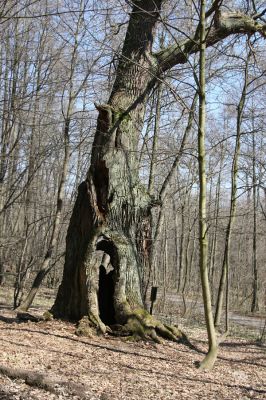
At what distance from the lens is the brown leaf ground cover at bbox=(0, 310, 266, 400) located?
4.68m

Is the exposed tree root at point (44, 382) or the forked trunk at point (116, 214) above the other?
the forked trunk at point (116, 214)

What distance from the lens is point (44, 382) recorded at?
4633 millimetres

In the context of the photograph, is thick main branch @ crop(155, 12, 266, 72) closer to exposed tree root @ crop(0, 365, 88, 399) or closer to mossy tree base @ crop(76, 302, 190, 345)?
mossy tree base @ crop(76, 302, 190, 345)

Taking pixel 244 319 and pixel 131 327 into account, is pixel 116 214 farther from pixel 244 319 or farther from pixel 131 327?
pixel 244 319

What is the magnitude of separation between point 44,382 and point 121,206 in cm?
393

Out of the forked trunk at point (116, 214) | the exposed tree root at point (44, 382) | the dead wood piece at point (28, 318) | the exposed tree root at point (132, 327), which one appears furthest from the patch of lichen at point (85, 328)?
the exposed tree root at point (44, 382)

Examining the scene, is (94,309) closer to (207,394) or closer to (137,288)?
(137,288)

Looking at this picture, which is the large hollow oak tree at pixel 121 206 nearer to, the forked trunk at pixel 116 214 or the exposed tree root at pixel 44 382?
the forked trunk at pixel 116 214

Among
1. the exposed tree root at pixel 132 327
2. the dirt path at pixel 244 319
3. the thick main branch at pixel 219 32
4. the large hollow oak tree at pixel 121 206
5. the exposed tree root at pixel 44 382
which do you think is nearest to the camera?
the exposed tree root at pixel 44 382

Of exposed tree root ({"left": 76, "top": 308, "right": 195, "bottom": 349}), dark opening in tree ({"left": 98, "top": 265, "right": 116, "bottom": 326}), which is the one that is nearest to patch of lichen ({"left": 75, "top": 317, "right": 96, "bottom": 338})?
exposed tree root ({"left": 76, "top": 308, "right": 195, "bottom": 349})

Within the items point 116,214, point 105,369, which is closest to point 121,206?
point 116,214

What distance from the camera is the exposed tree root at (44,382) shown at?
4.59 metres

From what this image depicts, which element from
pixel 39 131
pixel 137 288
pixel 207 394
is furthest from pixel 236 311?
pixel 207 394

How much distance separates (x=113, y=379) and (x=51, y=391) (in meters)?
1.00
